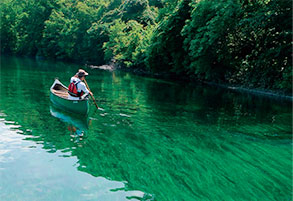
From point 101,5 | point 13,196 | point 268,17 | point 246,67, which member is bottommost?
point 13,196

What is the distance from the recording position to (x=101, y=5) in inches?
2355

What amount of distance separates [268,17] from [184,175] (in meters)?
17.4

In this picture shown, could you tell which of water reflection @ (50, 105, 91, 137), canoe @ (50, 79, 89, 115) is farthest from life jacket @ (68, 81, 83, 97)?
water reflection @ (50, 105, 91, 137)

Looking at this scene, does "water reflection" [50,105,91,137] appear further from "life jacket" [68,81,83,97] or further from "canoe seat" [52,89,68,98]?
"canoe seat" [52,89,68,98]

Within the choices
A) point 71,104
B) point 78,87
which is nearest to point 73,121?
point 71,104

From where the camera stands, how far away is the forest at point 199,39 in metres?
22.5

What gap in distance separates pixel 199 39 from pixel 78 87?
1567 centimetres

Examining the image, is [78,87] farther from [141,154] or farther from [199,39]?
[199,39]

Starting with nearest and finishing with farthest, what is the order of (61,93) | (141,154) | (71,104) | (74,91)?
(141,154) < (71,104) < (74,91) < (61,93)

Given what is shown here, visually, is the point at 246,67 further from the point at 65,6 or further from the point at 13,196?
the point at 65,6

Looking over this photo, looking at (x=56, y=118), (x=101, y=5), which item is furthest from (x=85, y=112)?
(x=101, y=5)

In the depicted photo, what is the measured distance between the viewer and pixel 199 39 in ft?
84.5

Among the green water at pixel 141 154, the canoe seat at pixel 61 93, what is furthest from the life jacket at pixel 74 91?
the canoe seat at pixel 61 93

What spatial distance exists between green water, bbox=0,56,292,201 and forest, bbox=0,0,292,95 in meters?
9.80
